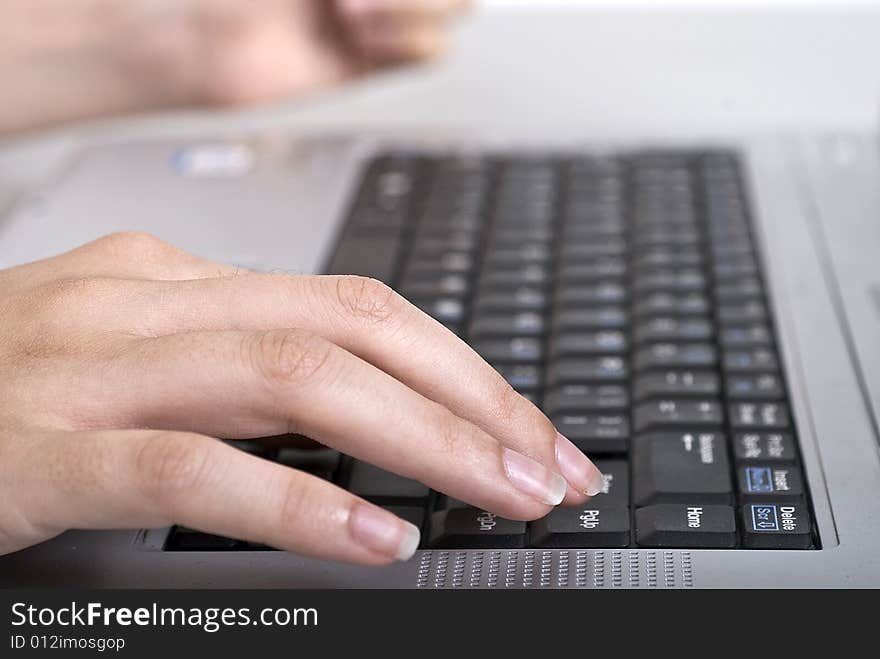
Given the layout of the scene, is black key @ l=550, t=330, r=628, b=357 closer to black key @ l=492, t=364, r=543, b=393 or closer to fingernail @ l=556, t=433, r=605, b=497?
black key @ l=492, t=364, r=543, b=393

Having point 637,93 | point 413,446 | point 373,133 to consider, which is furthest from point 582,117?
point 413,446

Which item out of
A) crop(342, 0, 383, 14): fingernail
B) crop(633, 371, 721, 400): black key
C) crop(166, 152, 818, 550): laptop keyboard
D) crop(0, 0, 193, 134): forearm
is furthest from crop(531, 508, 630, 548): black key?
crop(0, 0, 193, 134): forearm

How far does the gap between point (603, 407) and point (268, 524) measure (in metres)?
0.20

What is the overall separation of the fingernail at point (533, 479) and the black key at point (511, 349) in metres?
0.14

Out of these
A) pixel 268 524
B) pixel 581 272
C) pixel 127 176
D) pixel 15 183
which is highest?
pixel 15 183

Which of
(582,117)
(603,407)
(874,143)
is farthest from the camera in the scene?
(582,117)

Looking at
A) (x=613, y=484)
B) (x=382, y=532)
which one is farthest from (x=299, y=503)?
(x=613, y=484)

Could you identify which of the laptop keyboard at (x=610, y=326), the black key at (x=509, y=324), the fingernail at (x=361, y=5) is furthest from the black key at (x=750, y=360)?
the fingernail at (x=361, y=5)

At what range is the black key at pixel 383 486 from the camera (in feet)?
1.61

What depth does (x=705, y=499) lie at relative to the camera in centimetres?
48

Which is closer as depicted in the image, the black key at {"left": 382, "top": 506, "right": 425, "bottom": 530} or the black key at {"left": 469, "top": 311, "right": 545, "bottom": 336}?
the black key at {"left": 382, "top": 506, "right": 425, "bottom": 530}

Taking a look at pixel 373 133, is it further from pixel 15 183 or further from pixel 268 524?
pixel 268 524

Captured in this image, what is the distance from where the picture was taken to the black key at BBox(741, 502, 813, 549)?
450mm

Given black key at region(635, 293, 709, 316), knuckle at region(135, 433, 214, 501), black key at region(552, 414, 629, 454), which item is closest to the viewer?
knuckle at region(135, 433, 214, 501)
